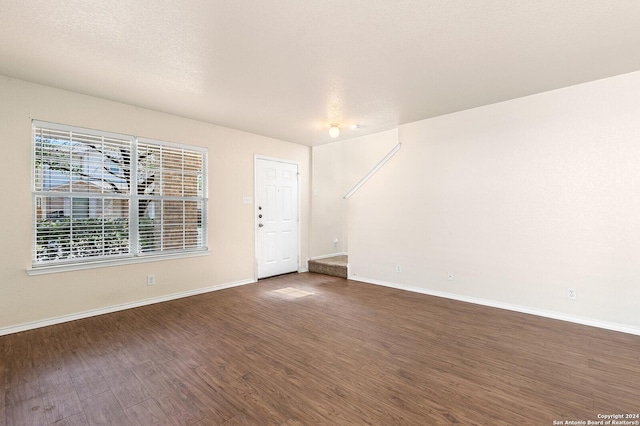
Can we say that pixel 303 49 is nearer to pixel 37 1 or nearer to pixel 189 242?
pixel 37 1

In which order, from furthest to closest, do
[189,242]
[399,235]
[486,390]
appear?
1. [399,235]
2. [189,242]
3. [486,390]

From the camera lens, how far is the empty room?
6.70 ft

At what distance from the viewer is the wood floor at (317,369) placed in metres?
1.85

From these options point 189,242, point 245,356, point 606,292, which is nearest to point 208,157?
point 189,242

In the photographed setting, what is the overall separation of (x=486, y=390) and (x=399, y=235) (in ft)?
9.39

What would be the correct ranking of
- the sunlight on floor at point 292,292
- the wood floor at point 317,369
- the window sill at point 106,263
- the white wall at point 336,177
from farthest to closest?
the white wall at point 336,177, the sunlight on floor at point 292,292, the window sill at point 106,263, the wood floor at point 317,369

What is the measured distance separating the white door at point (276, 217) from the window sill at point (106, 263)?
114 cm

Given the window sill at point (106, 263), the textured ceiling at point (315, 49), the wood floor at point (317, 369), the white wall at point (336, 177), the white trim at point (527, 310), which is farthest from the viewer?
the white wall at point (336, 177)

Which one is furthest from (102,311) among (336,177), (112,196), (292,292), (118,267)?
(336,177)

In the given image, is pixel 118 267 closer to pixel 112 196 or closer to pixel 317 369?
pixel 112 196

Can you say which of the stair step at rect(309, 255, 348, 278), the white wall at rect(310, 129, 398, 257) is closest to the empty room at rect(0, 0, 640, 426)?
the stair step at rect(309, 255, 348, 278)

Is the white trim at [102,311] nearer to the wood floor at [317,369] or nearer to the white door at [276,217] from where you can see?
the wood floor at [317,369]

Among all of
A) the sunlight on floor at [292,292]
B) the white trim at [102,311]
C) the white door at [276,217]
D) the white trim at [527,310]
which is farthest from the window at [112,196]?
the white trim at [527,310]

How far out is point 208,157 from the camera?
15.1ft
